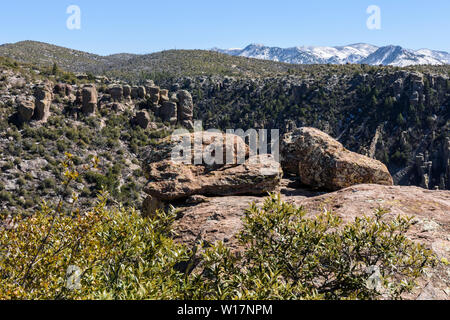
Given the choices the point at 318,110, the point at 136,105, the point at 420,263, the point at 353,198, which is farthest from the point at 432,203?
the point at 318,110

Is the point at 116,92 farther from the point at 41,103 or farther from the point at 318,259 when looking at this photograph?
the point at 318,259

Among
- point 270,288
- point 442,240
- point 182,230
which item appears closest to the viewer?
point 270,288

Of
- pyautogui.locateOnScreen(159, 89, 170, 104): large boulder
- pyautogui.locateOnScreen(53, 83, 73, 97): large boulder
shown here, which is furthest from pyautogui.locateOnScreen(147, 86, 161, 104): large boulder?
pyautogui.locateOnScreen(53, 83, 73, 97): large boulder

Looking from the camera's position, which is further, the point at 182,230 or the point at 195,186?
the point at 195,186

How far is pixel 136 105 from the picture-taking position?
51219mm

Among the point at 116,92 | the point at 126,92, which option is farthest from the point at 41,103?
the point at 126,92

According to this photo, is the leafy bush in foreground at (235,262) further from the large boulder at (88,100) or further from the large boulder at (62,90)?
the large boulder at (62,90)

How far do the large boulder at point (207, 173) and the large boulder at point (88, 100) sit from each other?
39.2 metres

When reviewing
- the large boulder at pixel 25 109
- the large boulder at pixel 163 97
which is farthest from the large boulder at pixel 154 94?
the large boulder at pixel 25 109

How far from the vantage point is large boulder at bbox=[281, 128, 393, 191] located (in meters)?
9.19

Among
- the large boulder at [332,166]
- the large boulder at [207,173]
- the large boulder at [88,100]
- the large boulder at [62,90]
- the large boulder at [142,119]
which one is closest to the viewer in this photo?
the large boulder at [207,173]

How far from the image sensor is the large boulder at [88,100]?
1721 inches

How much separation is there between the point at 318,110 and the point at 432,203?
6669cm

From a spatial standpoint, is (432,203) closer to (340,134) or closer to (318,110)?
(340,134)
